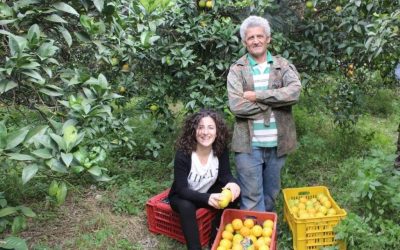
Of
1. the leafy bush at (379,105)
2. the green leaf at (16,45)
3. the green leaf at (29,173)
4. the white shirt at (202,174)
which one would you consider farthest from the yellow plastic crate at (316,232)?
the leafy bush at (379,105)

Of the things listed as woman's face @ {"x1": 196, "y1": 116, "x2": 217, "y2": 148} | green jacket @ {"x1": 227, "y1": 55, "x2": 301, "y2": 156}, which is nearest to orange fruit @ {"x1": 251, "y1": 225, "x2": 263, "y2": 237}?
green jacket @ {"x1": 227, "y1": 55, "x2": 301, "y2": 156}

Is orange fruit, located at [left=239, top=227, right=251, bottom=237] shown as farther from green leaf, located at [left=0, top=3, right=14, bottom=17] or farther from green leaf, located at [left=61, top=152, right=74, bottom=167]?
green leaf, located at [left=0, top=3, right=14, bottom=17]

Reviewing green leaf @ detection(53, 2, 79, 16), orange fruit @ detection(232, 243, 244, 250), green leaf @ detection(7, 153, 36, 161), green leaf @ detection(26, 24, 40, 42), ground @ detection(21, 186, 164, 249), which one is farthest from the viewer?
ground @ detection(21, 186, 164, 249)

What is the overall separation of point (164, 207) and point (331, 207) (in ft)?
3.83

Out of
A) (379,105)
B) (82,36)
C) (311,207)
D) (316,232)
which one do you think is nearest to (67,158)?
(82,36)

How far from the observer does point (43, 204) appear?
377cm

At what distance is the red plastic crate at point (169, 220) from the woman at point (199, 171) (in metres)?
0.06

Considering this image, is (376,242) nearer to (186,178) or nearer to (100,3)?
(186,178)

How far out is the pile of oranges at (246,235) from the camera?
112 inches

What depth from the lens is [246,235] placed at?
117 inches

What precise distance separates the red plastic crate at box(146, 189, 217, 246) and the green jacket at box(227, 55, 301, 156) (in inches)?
21.1

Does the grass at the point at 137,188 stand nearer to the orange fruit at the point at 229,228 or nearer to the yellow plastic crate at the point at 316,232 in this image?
the yellow plastic crate at the point at 316,232

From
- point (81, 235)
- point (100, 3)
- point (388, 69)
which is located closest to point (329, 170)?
point (388, 69)

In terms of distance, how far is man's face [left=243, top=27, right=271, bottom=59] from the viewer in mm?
2891
